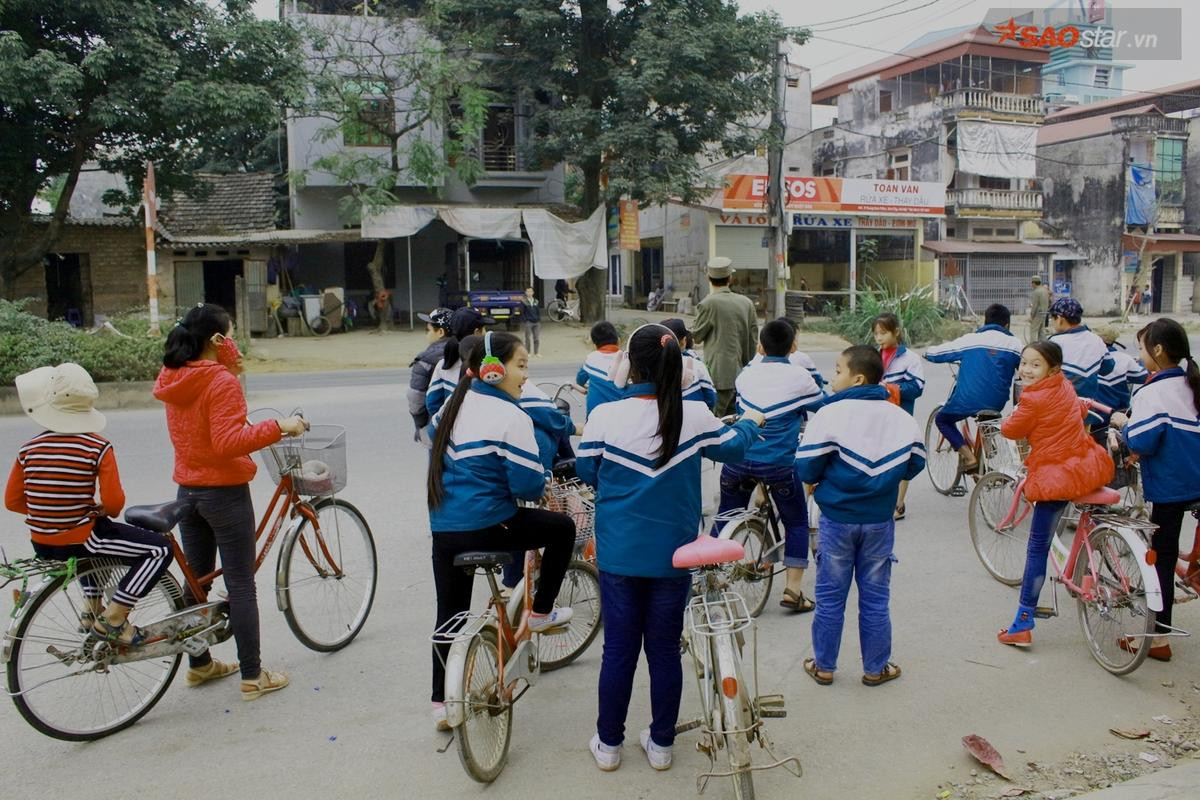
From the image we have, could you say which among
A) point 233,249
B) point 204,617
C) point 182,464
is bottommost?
point 204,617

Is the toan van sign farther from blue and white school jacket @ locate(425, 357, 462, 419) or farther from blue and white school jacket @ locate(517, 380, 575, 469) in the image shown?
blue and white school jacket @ locate(517, 380, 575, 469)

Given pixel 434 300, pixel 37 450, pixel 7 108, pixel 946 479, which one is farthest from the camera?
pixel 434 300

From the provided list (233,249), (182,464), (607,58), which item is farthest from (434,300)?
(182,464)

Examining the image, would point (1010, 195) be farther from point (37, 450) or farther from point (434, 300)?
point (37, 450)

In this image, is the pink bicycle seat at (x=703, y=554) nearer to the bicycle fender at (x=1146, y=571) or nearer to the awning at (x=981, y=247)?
the bicycle fender at (x=1146, y=571)

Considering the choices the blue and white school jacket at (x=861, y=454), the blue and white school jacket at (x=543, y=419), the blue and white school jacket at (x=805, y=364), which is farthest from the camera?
the blue and white school jacket at (x=805, y=364)

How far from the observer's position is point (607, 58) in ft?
80.6

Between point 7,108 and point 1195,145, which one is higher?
point 1195,145

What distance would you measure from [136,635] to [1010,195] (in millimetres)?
37140

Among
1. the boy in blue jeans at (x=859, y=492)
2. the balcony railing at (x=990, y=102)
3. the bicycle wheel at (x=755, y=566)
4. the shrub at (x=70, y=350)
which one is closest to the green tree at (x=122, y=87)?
the shrub at (x=70, y=350)

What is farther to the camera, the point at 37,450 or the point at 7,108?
the point at 7,108

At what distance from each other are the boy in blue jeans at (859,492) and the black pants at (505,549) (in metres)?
1.19

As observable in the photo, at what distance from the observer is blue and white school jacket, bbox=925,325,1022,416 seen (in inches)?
281

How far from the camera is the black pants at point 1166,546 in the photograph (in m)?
4.59
